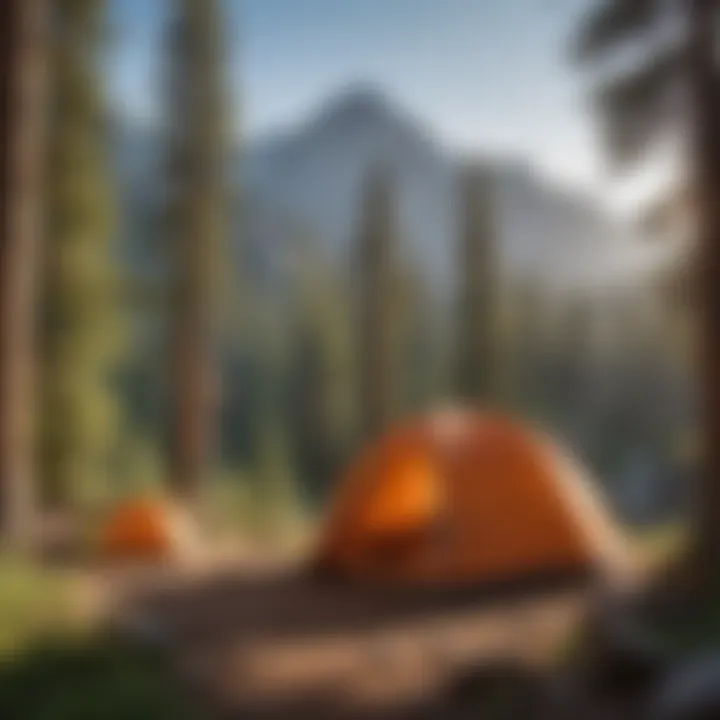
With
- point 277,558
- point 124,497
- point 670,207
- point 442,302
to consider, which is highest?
point 442,302

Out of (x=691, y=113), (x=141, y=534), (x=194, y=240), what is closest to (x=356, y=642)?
(x=691, y=113)

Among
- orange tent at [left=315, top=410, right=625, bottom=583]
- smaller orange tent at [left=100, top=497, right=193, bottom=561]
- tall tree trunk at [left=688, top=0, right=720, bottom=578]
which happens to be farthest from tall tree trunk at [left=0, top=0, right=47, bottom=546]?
tall tree trunk at [left=688, top=0, right=720, bottom=578]

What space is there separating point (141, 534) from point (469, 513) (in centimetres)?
200

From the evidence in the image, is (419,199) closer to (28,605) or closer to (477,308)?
(477,308)

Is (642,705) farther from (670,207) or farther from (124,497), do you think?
(124,497)

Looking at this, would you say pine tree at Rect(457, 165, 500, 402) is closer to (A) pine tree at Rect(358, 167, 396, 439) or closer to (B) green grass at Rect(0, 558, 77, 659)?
(A) pine tree at Rect(358, 167, 396, 439)

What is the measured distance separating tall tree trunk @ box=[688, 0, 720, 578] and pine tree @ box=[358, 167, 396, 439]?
149 inches

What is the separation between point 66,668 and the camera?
8.92 ft

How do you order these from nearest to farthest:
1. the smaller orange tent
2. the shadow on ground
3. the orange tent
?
the shadow on ground → the orange tent → the smaller orange tent

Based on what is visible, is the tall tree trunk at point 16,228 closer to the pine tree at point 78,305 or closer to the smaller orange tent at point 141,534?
the smaller orange tent at point 141,534

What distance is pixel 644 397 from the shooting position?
8156 mm

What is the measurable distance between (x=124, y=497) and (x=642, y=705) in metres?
4.18

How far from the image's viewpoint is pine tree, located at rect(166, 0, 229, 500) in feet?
24.3

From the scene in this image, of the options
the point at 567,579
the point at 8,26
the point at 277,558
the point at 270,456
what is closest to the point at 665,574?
the point at 567,579
